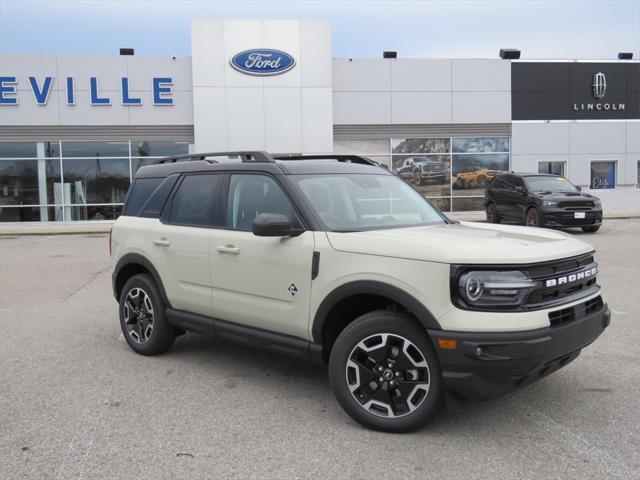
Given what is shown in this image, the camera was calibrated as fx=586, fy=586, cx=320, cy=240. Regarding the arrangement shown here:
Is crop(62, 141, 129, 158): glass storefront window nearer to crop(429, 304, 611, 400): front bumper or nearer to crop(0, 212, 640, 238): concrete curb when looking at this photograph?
crop(0, 212, 640, 238): concrete curb

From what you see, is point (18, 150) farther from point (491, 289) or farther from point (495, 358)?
point (495, 358)

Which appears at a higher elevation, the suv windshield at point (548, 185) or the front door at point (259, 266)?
the suv windshield at point (548, 185)

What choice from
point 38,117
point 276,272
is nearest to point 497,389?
point 276,272

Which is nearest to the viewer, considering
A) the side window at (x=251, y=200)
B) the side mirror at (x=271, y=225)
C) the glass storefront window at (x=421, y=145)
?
the side mirror at (x=271, y=225)

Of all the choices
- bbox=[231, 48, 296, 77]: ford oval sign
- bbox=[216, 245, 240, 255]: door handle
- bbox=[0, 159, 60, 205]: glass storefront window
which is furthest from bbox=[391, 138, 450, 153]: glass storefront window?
bbox=[216, 245, 240, 255]: door handle

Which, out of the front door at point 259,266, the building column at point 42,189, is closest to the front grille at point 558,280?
the front door at point 259,266

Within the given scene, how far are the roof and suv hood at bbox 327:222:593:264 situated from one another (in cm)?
77

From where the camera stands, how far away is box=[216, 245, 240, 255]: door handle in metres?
4.45

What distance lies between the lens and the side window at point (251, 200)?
4.36 metres

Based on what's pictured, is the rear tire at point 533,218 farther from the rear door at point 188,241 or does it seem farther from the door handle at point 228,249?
the door handle at point 228,249

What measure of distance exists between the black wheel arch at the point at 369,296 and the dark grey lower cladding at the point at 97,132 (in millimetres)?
21413

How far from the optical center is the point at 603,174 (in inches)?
1037

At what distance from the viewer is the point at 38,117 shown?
76.7 ft

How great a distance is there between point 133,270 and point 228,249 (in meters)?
1.66
